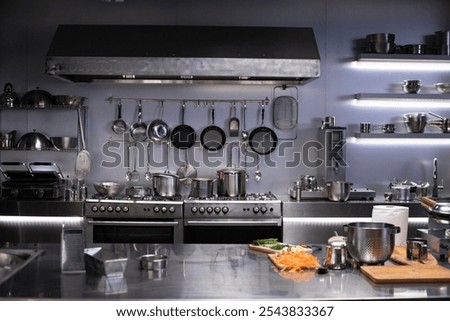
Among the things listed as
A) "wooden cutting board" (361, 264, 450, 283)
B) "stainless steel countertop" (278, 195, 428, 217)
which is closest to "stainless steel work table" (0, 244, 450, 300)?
"wooden cutting board" (361, 264, 450, 283)

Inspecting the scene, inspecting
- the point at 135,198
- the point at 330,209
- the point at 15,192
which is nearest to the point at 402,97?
the point at 330,209

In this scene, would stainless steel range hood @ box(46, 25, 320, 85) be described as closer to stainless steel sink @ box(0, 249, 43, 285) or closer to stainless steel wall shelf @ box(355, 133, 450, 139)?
stainless steel wall shelf @ box(355, 133, 450, 139)

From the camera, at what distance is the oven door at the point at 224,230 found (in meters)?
5.30

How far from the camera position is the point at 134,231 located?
5.32 meters

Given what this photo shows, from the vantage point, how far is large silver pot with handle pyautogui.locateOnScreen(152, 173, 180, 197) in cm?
554

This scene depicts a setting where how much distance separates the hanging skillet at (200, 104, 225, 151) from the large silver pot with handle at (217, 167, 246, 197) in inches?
18.6

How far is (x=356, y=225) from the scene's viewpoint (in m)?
3.11

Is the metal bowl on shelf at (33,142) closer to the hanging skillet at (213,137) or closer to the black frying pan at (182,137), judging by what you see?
the black frying pan at (182,137)

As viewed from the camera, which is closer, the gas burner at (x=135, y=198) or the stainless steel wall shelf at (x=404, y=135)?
the gas burner at (x=135, y=198)

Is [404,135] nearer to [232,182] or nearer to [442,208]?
[232,182]

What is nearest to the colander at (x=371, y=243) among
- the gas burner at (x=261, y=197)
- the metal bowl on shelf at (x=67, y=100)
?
the gas burner at (x=261, y=197)

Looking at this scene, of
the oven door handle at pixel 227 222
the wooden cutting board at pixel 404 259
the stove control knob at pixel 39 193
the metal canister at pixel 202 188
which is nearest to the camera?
the wooden cutting board at pixel 404 259

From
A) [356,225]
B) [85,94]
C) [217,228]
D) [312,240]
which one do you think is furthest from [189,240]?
[356,225]
